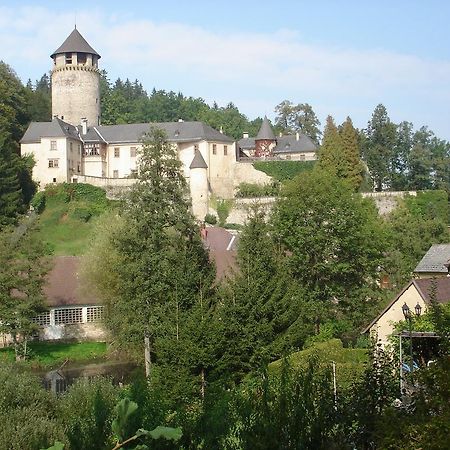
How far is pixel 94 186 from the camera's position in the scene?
64.6 meters

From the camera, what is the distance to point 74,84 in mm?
75125

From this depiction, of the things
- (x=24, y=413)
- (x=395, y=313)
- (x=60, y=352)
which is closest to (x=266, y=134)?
(x=60, y=352)

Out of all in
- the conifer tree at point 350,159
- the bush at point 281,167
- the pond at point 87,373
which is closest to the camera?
the pond at point 87,373

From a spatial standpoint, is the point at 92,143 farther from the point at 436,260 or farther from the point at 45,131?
the point at 436,260

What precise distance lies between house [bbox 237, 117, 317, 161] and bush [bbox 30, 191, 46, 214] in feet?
66.5

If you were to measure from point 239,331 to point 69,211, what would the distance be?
3676cm

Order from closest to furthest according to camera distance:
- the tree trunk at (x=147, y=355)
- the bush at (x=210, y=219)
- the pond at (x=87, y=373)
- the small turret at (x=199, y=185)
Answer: the tree trunk at (x=147, y=355), the pond at (x=87, y=373), the bush at (x=210, y=219), the small turret at (x=199, y=185)

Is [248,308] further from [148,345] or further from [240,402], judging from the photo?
[240,402]

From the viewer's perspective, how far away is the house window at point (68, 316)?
40191 mm

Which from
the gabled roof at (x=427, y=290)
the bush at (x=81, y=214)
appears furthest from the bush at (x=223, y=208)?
the gabled roof at (x=427, y=290)

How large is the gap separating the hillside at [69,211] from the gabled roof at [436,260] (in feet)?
→ 86.5

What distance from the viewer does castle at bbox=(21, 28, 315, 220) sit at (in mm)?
65125

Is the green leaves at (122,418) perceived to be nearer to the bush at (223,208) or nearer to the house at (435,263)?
the house at (435,263)

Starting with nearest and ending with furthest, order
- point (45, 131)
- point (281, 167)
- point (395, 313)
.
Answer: point (395, 313) < point (45, 131) < point (281, 167)
